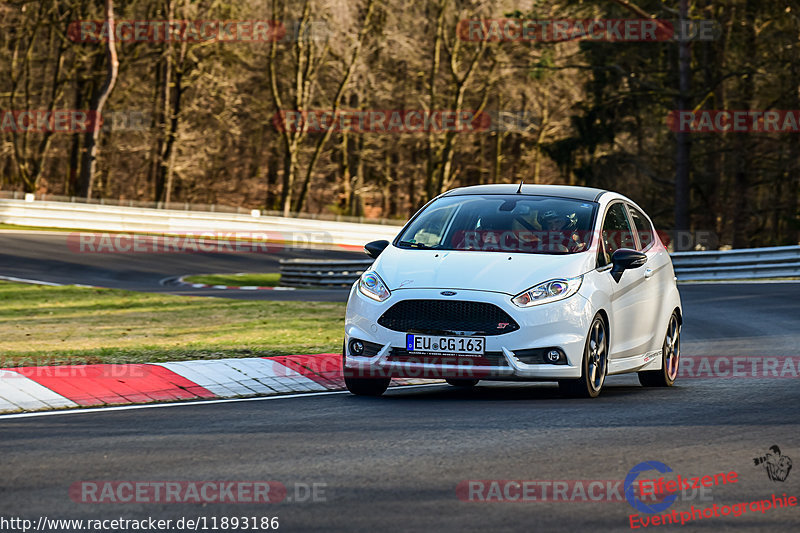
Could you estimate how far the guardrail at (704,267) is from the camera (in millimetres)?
27594

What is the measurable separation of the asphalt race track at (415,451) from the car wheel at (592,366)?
15 cm

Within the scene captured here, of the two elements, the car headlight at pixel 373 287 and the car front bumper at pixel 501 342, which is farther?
the car headlight at pixel 373 287

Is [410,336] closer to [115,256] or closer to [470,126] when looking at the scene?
[115,256]

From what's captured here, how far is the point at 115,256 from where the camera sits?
116 ft

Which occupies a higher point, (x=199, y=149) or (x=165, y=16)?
(x=165, y=16)

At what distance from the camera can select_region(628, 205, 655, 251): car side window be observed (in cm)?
1078

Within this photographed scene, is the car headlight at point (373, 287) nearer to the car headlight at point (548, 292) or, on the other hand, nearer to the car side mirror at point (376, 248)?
the car side mirror at point (376, 248)

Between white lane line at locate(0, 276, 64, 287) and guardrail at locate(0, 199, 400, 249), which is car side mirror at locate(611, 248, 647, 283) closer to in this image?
white lane line at locate(0, 276, 64, 287)

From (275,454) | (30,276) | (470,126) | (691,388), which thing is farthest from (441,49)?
(275,454)

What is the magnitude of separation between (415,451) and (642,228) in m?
5.09

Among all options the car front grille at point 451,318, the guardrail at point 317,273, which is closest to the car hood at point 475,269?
the car front grille at point 451,318

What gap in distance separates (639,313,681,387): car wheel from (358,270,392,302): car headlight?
2.89 m

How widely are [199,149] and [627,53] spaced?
24605 mm

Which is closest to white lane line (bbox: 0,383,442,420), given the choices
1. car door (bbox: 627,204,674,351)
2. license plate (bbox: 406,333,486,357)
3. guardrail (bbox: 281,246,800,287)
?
license plate (bbox: 406,333,486,357)
